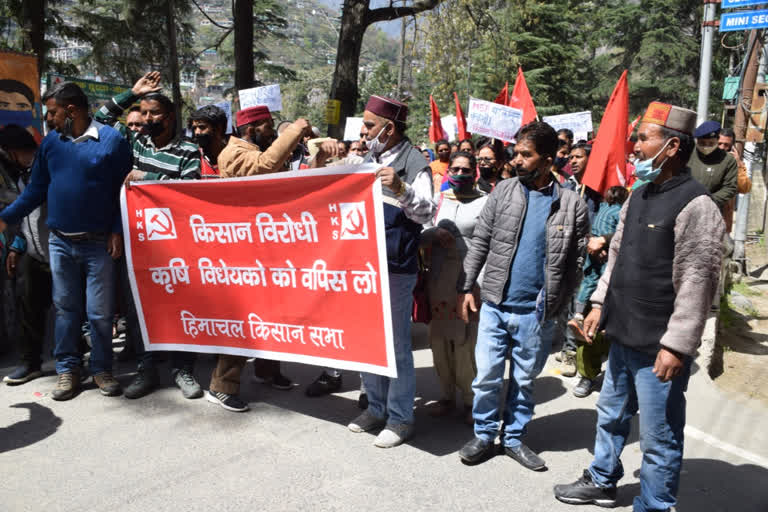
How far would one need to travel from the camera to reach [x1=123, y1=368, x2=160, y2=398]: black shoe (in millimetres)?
4613

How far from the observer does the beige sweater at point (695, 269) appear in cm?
273

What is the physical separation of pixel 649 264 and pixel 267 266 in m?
2.32

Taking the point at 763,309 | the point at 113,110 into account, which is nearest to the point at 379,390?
the point at 113,110

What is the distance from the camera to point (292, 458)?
3762 millimetres

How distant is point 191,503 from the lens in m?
3.24

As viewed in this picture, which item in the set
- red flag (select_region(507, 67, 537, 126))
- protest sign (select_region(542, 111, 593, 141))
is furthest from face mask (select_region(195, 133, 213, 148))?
protest sign (select_region(542, 111, 593, 141))

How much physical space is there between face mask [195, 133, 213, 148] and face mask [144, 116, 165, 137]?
403mm

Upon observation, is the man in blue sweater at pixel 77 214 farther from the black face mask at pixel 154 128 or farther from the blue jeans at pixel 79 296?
the black face mask at pixel 154 128

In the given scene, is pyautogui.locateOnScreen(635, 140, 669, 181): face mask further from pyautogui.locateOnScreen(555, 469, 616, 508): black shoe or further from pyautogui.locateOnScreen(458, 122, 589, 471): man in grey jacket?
pyautogui.locateOnScreen(555, 469, 616, 508): black shoe

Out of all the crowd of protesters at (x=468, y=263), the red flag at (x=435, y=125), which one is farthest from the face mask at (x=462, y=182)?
the red flag at (x=435, y=125)

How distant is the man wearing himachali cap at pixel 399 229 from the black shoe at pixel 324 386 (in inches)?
28.5

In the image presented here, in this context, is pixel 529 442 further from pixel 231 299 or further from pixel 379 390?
pixel 231 299

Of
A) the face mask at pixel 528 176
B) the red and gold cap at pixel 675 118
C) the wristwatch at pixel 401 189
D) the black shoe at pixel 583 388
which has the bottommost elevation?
the black shoe at pixel 583 388

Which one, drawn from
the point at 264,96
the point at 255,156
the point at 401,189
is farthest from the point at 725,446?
the point at 264,96
